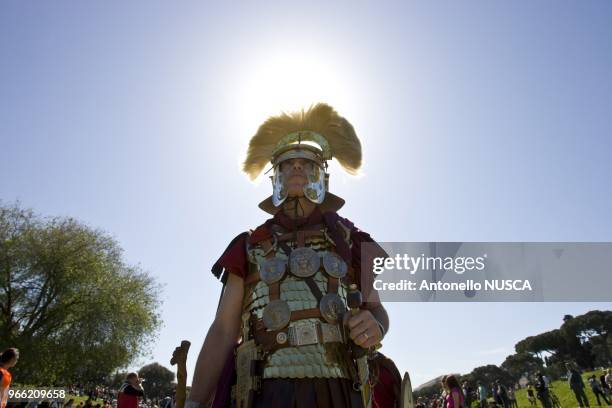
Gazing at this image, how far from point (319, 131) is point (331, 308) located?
1815mm

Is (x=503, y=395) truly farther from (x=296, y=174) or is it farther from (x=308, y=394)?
(x=308, y=394)

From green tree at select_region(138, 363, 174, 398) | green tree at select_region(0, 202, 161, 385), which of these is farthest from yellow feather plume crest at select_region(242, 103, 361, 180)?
green tree at select_region(138, 363, 174, 398)

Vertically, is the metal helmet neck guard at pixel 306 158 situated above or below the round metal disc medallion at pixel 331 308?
above

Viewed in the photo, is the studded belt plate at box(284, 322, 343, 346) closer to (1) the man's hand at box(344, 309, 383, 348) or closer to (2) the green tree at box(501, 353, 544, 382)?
(1) the man's hand at box(344, 309, 383, 348)

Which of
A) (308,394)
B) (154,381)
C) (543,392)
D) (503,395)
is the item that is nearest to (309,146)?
(308,394)

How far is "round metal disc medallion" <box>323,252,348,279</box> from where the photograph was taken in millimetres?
2923

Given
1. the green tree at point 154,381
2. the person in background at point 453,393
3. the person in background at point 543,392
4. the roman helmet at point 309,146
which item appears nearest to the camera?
the roman helmet at point 309,146

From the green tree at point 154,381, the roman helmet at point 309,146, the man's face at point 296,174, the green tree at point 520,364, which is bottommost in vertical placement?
the green tree at point 154,381

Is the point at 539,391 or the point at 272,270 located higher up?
the point at 272,270

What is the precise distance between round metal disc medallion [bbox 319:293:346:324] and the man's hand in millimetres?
194

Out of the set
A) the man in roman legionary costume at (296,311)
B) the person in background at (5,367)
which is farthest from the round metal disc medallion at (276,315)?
the person in background at (5,367)

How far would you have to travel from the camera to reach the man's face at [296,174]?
3473 mm

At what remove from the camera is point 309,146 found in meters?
3.60

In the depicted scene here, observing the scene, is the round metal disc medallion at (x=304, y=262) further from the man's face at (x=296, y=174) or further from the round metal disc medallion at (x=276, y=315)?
the man's face at (x=296, y=174)
